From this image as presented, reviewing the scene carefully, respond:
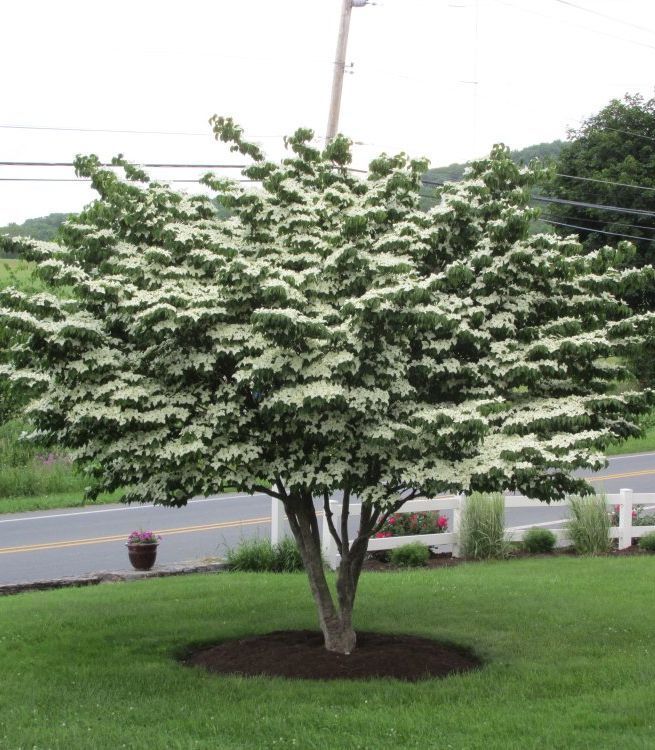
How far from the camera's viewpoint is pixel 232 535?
771 inches

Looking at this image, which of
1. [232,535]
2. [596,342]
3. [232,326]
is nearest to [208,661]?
[232,326]

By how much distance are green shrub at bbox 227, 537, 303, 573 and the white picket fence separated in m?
0.29

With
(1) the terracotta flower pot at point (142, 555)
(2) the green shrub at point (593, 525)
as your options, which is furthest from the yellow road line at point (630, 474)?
(1) the terracotta flower pot at point (142, 555)

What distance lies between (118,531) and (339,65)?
9.73 meters

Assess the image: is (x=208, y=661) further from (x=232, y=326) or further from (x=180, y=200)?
(x=180, y=200)

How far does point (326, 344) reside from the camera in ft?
27.8

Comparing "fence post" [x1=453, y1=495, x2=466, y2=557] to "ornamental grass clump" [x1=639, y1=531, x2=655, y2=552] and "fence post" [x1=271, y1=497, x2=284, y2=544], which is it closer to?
"fence post" [x1=271, y1=497, x2=284, y2=544]

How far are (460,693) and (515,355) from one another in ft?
9.35

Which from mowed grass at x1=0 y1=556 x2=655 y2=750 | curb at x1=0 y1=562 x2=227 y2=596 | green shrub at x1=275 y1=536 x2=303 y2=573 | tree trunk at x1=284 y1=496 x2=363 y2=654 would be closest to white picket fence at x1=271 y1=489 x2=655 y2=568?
green shrub at x1=275 y1=536 x2=303 y2=573

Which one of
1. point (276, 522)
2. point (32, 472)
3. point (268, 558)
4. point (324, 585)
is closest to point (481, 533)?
point (276, 522)

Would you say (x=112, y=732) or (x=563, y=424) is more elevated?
(x=563, y=424)

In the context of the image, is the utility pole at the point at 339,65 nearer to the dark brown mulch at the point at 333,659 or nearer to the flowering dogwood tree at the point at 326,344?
the flowering dogwood tree at the point at 326,344

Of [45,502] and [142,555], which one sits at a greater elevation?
[45,502]

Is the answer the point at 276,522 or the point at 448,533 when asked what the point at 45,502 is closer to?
the point at 276,522
